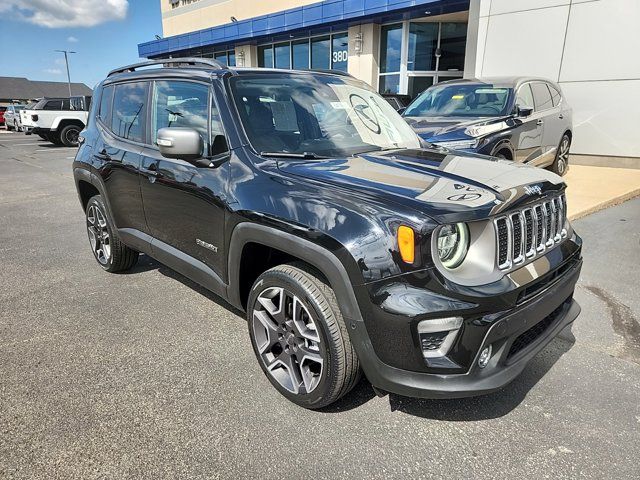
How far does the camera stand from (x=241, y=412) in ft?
8.23

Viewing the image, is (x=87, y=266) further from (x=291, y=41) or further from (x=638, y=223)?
(x=291, y=41)

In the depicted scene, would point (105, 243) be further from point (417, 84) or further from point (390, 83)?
point (390, 83)

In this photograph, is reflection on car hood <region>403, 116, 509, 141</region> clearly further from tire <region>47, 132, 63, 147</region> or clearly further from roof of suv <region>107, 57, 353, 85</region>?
tire <region>47, 132, 63, 147</region>

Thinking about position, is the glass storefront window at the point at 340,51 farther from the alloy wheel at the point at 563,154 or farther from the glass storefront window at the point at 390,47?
the alloy wheel at the point at 563,154

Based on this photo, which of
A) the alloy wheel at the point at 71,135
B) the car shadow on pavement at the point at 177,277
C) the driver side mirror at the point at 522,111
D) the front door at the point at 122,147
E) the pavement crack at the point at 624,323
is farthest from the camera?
the alloy wheel at the point at 71,135

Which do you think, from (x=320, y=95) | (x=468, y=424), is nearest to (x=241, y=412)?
(x=468, y=424)

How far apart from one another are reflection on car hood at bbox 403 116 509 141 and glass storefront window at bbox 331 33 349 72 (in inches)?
496

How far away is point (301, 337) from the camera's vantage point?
245 centimetres

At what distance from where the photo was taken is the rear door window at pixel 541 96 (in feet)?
25.2

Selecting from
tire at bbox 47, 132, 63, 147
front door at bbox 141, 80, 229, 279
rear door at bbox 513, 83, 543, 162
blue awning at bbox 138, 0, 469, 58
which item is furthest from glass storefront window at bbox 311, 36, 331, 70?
front door at bbox 141, 80, 229, 279

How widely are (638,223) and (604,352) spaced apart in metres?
4.01

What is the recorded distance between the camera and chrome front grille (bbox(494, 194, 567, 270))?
7.20 ft

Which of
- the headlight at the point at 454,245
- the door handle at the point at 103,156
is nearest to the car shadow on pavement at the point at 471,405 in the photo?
the headlight at the point at 454,245

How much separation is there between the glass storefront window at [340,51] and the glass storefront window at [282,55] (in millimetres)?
2734
